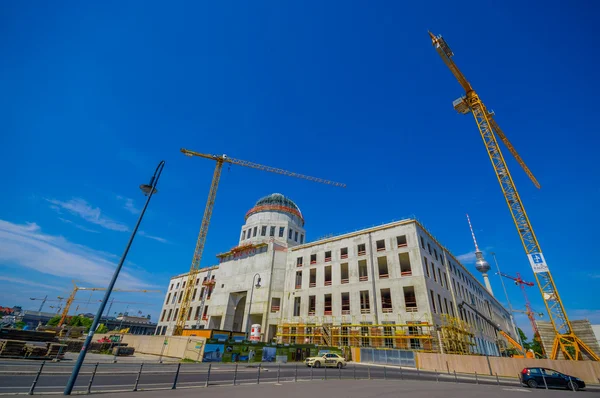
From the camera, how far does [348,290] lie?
132ft

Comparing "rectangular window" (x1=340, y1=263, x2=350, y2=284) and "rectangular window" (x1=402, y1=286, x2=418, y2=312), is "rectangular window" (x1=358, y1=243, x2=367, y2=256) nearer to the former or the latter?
"rectangular window" (x1=340, y1=263, x2=350, y2=284)

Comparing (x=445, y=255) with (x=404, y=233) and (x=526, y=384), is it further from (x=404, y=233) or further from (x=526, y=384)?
(x=526, y=384)

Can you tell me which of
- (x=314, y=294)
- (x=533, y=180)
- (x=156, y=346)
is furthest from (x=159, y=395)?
(x=533, y=180)

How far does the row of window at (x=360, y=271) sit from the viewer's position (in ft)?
125

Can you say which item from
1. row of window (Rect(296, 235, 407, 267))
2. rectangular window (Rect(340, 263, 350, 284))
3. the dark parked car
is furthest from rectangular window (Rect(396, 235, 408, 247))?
the dark parked car

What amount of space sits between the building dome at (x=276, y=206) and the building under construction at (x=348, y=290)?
0.32m

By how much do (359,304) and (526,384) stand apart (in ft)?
66.9

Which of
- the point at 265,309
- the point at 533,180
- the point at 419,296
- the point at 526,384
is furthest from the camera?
the point at 533,180

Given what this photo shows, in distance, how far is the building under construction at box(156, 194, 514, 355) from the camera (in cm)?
3441

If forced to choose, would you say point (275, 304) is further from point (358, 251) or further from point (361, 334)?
point (358, 251)

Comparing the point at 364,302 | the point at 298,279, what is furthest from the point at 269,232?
the point at 364,302

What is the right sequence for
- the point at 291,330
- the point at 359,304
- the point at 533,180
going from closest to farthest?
the point at 359,304 < the point at 291,330 < the point at 533,180

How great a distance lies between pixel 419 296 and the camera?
3375 cm

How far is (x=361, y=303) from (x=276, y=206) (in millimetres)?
29227
